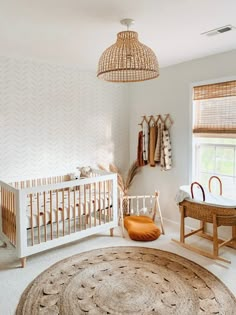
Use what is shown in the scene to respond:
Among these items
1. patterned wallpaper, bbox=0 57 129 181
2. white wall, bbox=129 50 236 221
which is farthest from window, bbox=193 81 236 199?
patterned wallpaper, bbox=0 57 129 181

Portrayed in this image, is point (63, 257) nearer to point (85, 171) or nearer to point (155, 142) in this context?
point (85, 171)

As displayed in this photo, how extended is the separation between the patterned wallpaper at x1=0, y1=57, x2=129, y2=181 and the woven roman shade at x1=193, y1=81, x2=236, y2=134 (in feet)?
4.77

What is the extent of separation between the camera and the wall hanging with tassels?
3.97 metres

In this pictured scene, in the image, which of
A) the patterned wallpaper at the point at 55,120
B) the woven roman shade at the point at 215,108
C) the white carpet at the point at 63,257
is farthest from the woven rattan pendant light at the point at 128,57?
the white carpet at the point at 63,257

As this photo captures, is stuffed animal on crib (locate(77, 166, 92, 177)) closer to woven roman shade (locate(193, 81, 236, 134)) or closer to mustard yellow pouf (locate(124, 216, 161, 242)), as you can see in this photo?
mustard yellow pouf (locate(124, 216, 161, 242))

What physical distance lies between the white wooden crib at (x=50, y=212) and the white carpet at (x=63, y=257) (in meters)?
0.13

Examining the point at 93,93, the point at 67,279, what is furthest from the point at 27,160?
the point at 67,279

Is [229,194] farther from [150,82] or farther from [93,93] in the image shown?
[93,93]

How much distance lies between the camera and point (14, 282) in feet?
8.38

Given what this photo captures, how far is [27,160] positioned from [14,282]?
165 cm

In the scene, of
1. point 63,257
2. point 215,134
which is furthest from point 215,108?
point 63,257

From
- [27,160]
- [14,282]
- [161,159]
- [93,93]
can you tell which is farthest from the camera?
[93,93]

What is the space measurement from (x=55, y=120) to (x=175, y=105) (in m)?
1.75

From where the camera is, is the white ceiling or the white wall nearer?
the white ceiling
